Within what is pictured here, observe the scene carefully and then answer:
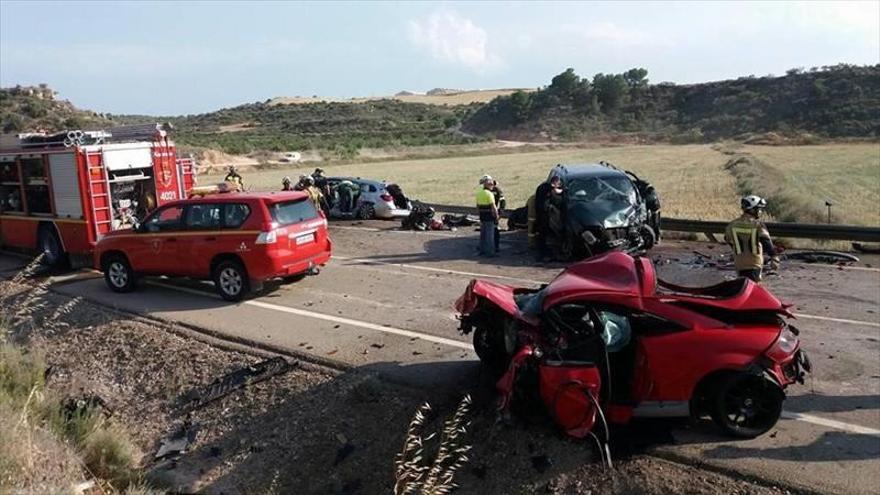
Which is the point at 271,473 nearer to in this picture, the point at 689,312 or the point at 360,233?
the point at 689,312

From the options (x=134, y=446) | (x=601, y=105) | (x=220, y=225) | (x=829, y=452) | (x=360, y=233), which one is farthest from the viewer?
(x=601, y=105)

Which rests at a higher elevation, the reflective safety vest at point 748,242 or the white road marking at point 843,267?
the reflective safety vest at point 748,242

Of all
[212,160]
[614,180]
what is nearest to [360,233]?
[614,180]

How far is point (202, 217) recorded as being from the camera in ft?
39.0

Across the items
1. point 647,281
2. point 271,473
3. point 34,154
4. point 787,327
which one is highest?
point 34,154

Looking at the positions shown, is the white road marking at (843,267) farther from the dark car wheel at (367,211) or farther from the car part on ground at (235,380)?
the dark car wheel at (367,211)

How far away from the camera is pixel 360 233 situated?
19109mm

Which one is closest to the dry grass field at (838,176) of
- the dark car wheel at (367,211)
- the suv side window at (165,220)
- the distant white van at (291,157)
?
the dark car wheel at (367,211)

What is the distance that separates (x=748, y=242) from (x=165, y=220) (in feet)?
29.3

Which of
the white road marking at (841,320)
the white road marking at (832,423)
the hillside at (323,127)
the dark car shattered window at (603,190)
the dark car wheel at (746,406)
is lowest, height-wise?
the white road marking at (832,423)

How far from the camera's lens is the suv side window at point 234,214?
11.4 meters

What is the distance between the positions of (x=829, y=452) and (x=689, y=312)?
165cm

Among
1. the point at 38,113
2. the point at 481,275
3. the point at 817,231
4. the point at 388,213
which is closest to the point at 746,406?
the point at 481,275

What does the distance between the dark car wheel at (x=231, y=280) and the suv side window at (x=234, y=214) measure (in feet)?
1.93
